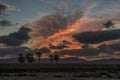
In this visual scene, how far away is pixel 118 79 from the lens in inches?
2662

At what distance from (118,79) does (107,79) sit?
2300mm

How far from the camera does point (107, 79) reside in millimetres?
67625
